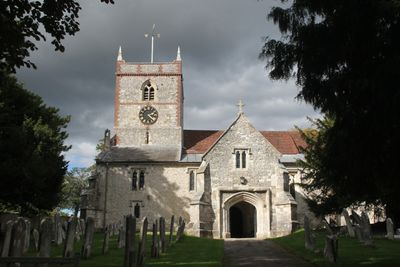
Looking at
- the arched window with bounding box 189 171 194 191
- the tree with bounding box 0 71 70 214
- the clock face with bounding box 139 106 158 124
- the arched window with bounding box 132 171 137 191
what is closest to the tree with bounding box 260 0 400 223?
the tree with bounding box 0 71 70 214

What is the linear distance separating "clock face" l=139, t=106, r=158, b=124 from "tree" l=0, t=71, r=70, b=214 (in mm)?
6869

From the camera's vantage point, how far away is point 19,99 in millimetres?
26125

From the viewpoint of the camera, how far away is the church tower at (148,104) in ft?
111

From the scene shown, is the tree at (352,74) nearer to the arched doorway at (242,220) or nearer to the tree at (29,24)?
the tree at (29,24)

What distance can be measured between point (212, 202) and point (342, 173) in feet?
61.0

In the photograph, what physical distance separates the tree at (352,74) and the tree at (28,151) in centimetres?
1414

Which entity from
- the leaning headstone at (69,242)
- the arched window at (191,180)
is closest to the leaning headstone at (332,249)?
the leaning headstone at (69,242)

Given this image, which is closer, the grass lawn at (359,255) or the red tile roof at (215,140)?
the grass lawn at (359,255)

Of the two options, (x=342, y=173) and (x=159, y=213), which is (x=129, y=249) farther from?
(x=159, y=213)

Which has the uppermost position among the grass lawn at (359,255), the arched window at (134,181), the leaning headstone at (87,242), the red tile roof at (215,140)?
the red tile roof at (215,140)

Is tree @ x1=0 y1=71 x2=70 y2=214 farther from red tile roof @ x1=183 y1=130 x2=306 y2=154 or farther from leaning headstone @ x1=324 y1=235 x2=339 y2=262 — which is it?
leaning headstone @ x1=324 y1=235 x2=339 y2=262

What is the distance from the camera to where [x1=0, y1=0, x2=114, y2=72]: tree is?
8.05 meters

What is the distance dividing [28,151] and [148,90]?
1385 cm

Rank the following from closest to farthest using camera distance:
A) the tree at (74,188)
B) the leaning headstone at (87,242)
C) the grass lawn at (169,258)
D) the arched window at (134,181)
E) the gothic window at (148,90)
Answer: the grass lawn at (169,258) < the leaning headstone at (87,242) < the arched window at (134,181) < the gothic window at (148,90) < the tree at (74,188)
